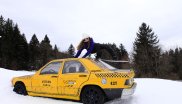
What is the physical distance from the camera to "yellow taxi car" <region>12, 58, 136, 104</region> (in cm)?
827

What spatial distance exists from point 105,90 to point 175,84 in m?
5.05

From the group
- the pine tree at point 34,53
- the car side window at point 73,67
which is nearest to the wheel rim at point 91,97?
the car side window at point 73,67

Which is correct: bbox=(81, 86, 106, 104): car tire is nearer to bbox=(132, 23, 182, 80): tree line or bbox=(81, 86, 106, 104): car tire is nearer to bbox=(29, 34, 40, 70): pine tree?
bbox=(132, 23, 182, 80): tree line

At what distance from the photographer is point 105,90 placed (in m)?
8.23

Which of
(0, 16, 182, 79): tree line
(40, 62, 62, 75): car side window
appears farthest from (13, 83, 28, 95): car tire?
(0, 16, 182, 79): tree line

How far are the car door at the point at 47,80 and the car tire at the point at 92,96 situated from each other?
1.13 meters

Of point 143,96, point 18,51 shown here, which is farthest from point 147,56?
point 143,96

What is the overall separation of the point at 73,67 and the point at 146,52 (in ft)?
170

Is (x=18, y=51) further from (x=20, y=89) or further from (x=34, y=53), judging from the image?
(x=20, y=89)

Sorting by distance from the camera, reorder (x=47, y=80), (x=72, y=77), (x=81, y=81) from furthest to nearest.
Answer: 1. (x=47, y=80)
2. (x=72, y=77)
3. (x=81, y=81)

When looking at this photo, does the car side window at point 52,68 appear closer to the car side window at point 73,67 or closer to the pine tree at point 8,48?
the car side window at point 73,67

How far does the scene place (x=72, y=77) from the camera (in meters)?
8.94

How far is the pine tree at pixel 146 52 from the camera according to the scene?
196ft

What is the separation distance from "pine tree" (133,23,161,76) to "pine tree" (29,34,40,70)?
26639 mm
